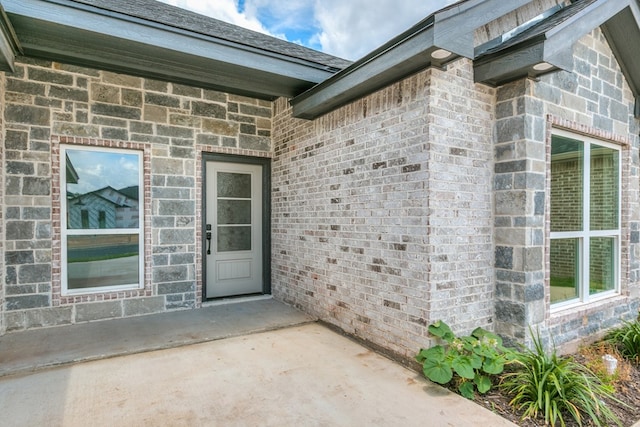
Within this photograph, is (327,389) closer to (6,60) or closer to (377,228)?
(377,228)

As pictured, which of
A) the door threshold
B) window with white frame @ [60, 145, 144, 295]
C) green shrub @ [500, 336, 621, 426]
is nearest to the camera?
green shrub @ [500, 336, 621, 426]

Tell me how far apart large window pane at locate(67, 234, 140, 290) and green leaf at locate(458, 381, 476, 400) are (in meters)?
3.85

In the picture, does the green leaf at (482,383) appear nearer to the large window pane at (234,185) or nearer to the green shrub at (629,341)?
the green shrub at (629,341)

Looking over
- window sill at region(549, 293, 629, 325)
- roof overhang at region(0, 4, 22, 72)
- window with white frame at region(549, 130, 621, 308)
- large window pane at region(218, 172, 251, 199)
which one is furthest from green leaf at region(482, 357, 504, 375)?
roof overhang at region(0, 4, 22, 72)

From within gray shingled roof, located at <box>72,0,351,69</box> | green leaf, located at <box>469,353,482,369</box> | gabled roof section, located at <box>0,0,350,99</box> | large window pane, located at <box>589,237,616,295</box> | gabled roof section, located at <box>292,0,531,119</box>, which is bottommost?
green leaf, located at <box>469,353,482,369</box>

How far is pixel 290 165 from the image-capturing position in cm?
481

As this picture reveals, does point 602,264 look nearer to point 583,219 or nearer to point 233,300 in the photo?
point 583,219

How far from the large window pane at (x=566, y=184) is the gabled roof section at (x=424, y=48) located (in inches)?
62.5

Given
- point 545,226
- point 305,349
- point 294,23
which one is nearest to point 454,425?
point 305,349

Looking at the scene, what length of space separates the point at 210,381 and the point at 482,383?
7.11 feet

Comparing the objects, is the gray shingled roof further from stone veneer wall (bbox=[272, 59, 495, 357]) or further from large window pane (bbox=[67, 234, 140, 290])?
large window pane (bbox=[67, 234, 140, 290])

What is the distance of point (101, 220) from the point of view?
4.10 metres

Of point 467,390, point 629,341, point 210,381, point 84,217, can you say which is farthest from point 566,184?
point 84,217

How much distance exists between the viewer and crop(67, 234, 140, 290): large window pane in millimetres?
3959
